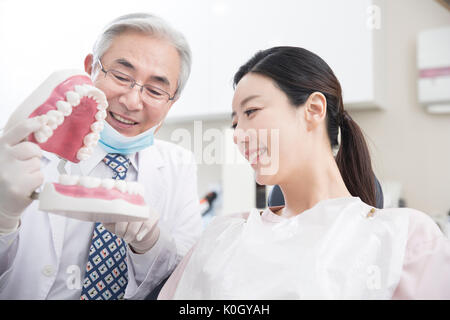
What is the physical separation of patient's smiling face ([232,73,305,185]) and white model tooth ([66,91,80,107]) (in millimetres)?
391

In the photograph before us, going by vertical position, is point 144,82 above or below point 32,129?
above

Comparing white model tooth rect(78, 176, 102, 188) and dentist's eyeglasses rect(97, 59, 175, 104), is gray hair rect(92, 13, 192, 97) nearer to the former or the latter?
dentist's eyeglasses rect(97, 59, 175, 104)

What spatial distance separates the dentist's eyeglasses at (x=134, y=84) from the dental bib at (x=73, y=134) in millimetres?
270

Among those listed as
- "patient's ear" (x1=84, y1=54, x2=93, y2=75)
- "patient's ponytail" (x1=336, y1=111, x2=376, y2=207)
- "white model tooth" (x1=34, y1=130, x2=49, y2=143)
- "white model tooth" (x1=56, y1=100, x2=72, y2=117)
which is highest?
"patient's ear" (x1=84, y1=54, x2=93, y2=75)

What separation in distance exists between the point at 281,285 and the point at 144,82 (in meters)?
0.68

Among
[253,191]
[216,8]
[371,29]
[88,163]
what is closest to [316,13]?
[371,29]

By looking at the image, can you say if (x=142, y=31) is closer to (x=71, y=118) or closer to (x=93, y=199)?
(x=71, y=118)

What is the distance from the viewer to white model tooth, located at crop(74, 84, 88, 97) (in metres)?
0.76

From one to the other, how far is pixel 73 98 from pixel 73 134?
0.14 metres

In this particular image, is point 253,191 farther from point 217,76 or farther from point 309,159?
point 309,159

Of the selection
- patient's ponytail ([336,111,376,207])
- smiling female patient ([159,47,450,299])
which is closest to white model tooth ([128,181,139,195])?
smiling female patient ([159,47,450,299])

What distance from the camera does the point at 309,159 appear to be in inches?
38.2

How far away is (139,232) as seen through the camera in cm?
94

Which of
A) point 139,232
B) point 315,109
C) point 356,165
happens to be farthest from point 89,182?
point 356,165
